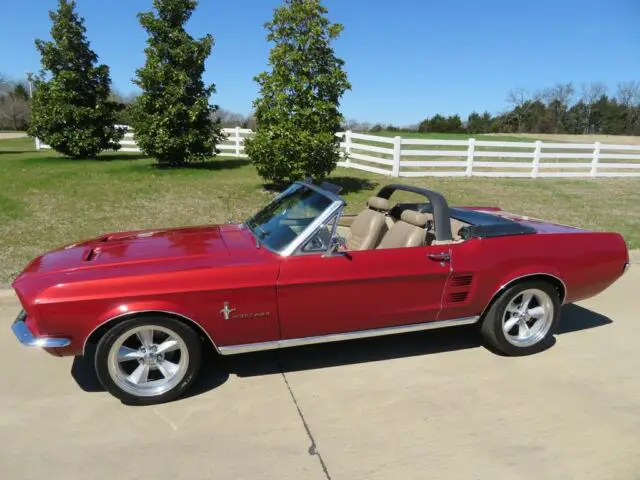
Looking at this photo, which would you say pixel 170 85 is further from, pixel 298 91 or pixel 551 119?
pixel 551 119

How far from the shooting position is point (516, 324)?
13.1ft

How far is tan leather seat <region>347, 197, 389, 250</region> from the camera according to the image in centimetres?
398

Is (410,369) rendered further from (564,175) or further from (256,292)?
(564,175)

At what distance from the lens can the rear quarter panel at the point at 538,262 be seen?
370cm

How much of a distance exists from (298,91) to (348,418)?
28.1ft

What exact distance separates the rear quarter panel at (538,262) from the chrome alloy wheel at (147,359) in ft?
6.71

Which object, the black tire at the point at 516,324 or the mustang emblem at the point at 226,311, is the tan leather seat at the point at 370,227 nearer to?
the black tire at the point at 516,324

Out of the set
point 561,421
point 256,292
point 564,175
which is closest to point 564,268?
point 561,421

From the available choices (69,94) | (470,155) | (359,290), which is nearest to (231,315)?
(359,290)

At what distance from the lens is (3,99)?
5738 cm

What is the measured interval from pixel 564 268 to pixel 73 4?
17.9 meters

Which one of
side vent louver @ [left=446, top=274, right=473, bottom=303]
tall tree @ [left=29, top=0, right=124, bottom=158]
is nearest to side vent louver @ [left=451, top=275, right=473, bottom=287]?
side vent louver @ [left=446, top=274, right=473, bottom=303]

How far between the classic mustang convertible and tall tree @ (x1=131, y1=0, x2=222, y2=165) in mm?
10722

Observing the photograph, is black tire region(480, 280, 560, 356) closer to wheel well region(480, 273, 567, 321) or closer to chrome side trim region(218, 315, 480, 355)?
wheel well region(480, 273, 567, 321)
